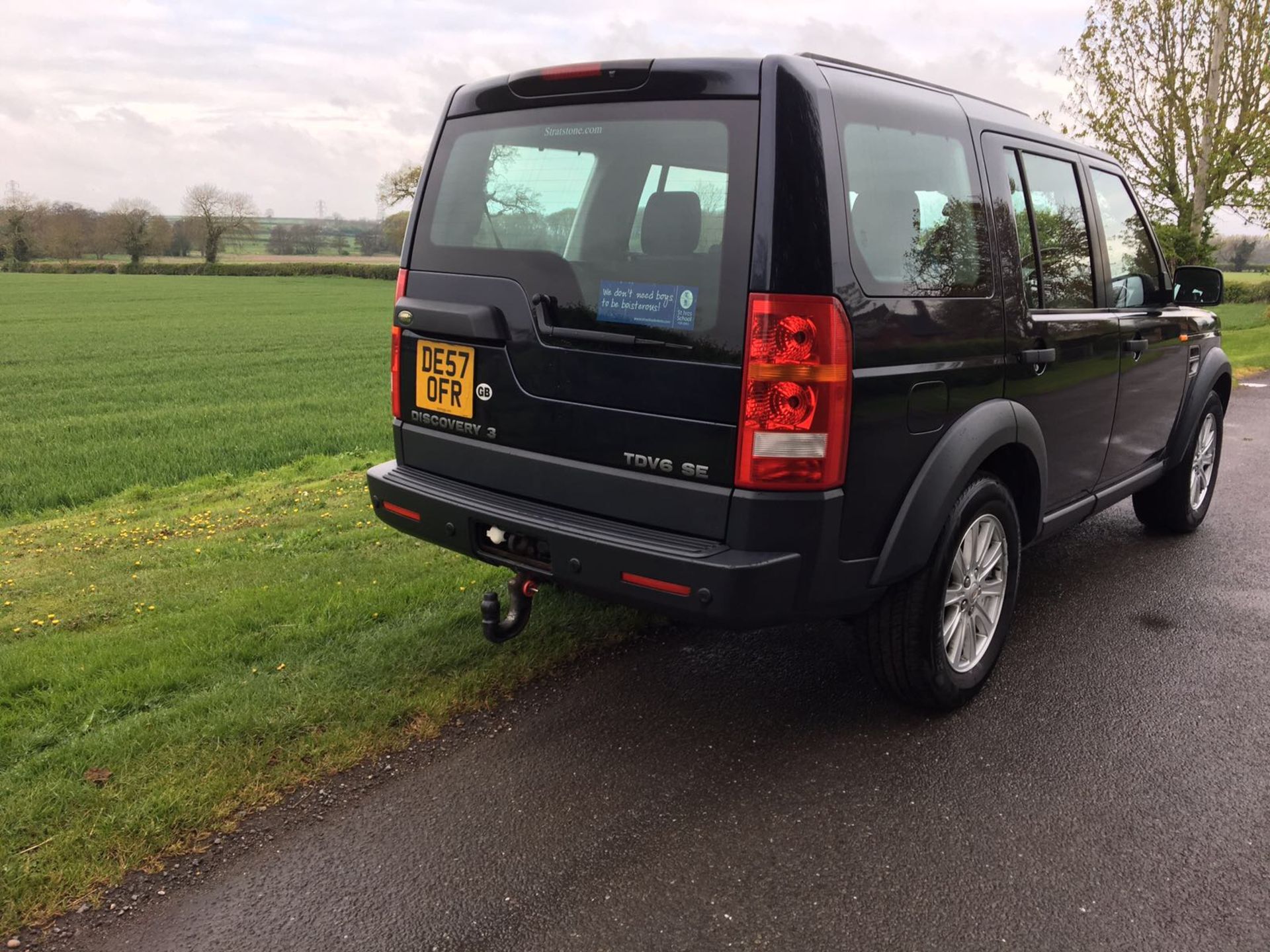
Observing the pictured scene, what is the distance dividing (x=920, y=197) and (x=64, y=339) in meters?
29.8

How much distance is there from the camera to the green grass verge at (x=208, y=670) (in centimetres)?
273

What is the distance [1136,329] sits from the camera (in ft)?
14.8

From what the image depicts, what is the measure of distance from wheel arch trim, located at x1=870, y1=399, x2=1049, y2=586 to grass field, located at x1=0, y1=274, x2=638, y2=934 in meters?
1.40

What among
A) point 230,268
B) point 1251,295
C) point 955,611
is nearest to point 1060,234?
point 955,611

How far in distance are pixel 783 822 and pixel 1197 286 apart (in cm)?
391

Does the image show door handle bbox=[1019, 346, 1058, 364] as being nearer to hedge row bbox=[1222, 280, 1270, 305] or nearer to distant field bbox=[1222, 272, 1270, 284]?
hedge row bbox=[1222, 280, 1270, 305]

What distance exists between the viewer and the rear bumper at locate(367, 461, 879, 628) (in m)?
2.74

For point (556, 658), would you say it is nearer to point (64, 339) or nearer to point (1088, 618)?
point (1088, 618)

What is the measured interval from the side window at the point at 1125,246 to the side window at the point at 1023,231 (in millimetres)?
886

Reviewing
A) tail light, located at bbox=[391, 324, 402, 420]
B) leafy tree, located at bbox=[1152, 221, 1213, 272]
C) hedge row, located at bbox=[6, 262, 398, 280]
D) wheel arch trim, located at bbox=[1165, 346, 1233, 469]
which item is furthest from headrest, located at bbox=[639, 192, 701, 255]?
hedge row, located at bbox=[6, 262, 398, 280]

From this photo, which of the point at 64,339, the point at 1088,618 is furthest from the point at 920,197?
the point at 64,339

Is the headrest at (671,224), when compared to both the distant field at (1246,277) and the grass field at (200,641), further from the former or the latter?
the distant field at (1246,277)

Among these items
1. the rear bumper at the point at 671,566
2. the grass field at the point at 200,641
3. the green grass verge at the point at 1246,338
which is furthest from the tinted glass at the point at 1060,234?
the green grass verge at the point at 1246,338

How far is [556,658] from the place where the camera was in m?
3.83
